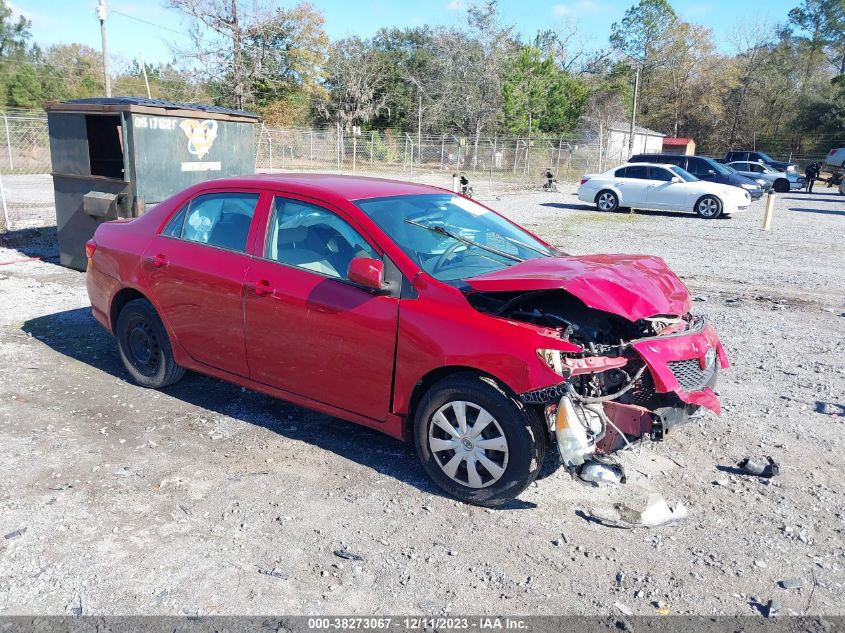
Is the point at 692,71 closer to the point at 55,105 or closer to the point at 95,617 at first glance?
the point at 55,105

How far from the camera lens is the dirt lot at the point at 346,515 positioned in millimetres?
3037

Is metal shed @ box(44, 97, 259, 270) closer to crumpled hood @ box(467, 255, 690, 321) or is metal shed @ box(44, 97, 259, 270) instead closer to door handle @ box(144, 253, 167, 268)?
door handle @ box(144, 253, 167, 268)

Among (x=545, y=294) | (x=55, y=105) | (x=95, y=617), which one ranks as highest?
(x=55, y=105)

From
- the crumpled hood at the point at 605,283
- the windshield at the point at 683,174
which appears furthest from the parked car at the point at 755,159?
the crumpled hood at the point at 605,283

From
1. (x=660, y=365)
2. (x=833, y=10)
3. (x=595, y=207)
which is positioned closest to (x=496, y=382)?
(x=660, y=365)

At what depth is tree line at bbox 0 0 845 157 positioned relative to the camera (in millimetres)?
43906

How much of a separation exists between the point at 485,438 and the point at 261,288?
1.74 meters

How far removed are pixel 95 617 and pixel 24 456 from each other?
181cm

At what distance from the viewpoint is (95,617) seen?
9.29 feet

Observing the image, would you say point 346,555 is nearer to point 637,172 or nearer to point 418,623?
point 418,623

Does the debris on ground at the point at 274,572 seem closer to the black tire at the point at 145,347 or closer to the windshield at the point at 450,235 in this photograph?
the windshield at the point at 450,235

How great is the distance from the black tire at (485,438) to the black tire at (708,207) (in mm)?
17534

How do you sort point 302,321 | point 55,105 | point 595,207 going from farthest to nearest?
point 595,207 < point 55,105 < point 302,321

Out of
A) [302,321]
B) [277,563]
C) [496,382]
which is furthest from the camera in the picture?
[302,321]
